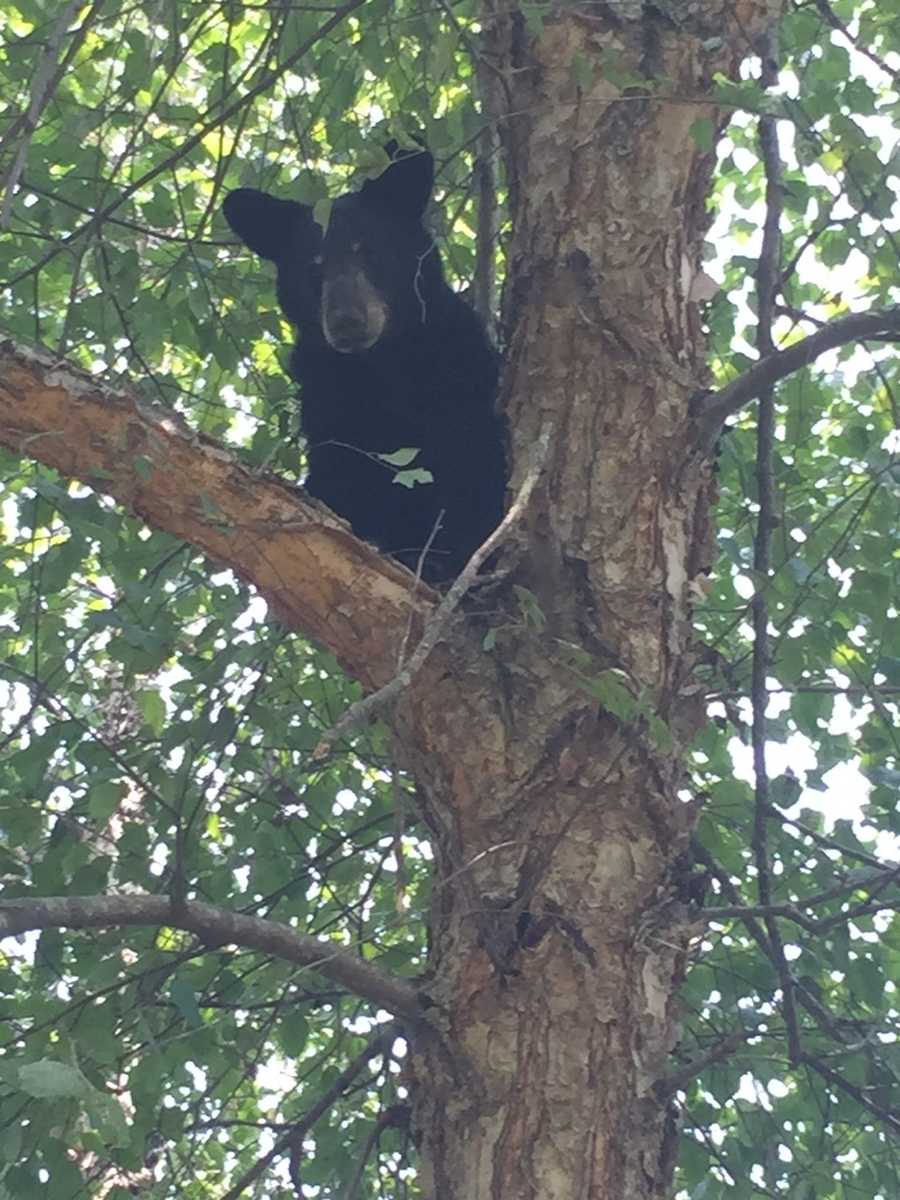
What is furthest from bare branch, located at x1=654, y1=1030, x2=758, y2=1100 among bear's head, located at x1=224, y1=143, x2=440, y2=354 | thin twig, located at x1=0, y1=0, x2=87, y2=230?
bear's head, located at x1=224, y1=143, x2=440, y2=354

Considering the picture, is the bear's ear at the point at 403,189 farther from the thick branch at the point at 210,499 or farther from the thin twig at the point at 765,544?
the thick branch at the point at 210,499

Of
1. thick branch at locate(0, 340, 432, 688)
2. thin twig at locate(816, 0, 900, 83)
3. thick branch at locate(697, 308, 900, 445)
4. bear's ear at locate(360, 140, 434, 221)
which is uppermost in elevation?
bear's ear at locate(360, 140, 434, 221)

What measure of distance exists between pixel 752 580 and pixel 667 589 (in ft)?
0.64

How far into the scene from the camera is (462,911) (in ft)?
9.53

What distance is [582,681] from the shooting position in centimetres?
279

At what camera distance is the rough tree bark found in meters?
2.78

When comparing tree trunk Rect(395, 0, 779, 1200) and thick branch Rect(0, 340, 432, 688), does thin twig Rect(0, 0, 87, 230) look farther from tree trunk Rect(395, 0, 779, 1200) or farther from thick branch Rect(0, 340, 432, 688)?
tree trunk Rect(395, 0, 779, 1200)

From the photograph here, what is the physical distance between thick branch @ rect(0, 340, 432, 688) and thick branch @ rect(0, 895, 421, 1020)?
0.60 m

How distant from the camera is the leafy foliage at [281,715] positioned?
10.7 ft

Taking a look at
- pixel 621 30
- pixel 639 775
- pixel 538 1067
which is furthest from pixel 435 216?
pixel 538 1067

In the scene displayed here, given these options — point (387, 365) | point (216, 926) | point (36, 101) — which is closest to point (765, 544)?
point (216, 926)

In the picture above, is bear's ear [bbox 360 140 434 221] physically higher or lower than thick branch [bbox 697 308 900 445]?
higher

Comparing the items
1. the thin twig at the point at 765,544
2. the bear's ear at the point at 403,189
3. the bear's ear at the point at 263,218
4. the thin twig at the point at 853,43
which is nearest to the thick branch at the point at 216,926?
the thin twig at the point at 765,544

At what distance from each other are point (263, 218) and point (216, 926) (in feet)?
10.1
